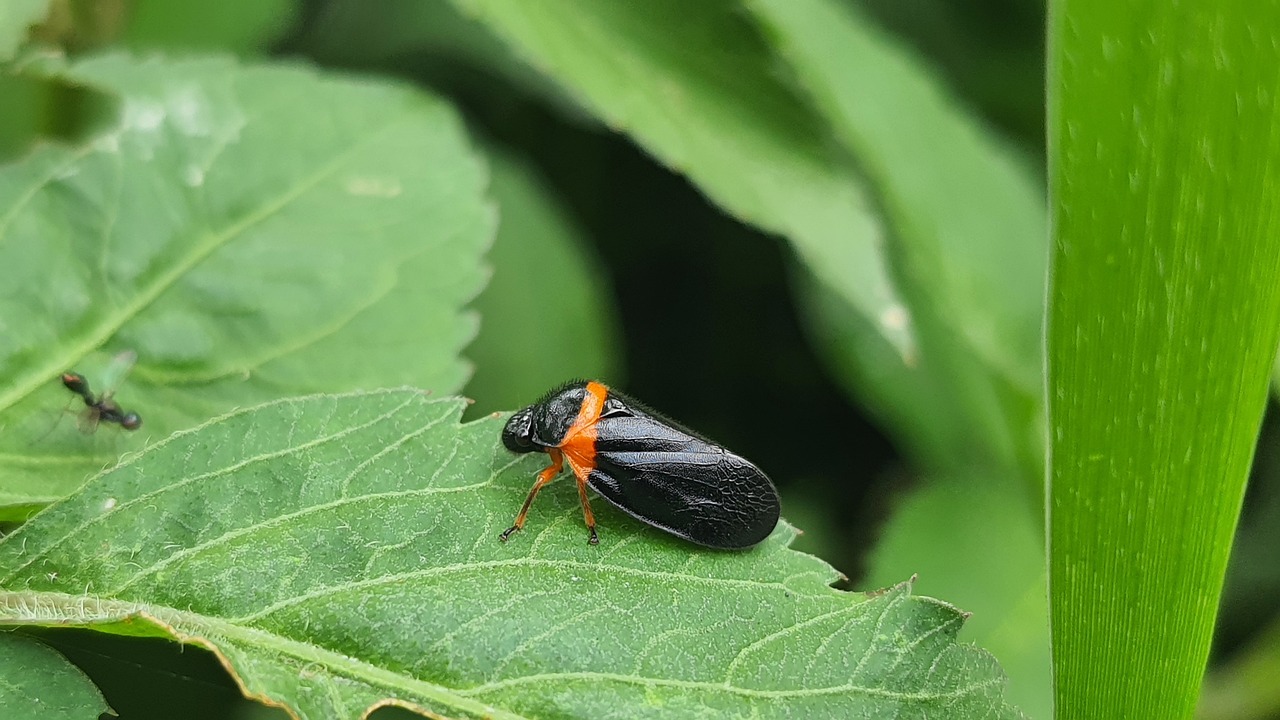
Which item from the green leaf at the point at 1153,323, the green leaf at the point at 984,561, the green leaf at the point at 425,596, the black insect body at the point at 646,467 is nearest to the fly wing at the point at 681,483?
the black insect body at the point at 646,467

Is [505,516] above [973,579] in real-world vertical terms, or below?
above

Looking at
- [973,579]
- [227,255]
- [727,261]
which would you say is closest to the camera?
[227,255]

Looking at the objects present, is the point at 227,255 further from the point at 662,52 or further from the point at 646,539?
the point at 662,52

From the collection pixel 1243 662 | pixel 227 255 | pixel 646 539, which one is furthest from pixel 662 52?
pixel 1243 662

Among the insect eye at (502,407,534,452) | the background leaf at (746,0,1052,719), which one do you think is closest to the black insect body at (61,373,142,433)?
the insect eye at (502,407,534,452)

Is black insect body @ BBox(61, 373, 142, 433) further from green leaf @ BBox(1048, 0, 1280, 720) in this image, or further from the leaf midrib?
green leaf @ BBox(1048, 0, 1280, 720)

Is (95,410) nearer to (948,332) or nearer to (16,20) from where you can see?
(16,20)

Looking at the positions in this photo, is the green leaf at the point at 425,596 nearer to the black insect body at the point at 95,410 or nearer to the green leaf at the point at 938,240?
the black insect body at the point at 95,410
